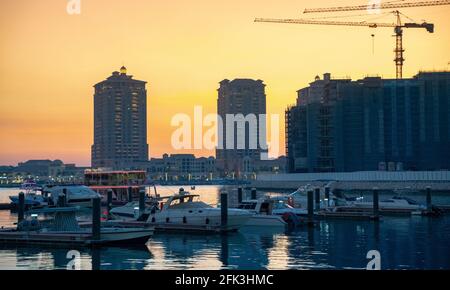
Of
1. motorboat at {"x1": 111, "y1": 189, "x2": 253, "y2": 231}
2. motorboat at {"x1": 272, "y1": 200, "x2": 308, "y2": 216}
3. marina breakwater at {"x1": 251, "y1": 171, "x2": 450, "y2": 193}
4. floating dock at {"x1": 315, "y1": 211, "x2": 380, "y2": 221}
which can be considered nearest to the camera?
motorboat at {"x1": 111, "y1": 189, "x2": 253, "y2": 231}

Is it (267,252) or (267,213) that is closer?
(267,252)

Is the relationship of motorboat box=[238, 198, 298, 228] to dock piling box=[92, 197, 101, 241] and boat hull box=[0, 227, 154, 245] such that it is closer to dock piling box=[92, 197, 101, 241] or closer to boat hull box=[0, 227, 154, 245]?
boat hull box=[0, 227, 154, 245]

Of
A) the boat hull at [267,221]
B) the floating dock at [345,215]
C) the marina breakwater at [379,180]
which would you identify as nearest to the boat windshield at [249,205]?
the boat hull at [267,221]

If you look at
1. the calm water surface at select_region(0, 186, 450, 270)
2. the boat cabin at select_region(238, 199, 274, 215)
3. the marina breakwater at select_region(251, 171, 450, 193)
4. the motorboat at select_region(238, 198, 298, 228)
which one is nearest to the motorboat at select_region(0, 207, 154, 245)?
the calm water surface at select_region(0, 186, 450, 270)

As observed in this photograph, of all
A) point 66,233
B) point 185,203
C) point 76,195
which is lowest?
point 66,233

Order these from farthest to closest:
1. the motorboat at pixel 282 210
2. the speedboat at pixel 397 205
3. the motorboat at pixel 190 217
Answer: the speedboat at pixel 397 205 < the motorboat at pixel 282 210 < the motorboat at pixel 190 217

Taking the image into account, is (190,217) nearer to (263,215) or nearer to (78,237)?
(263,215)

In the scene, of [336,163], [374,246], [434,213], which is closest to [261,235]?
[374,246]

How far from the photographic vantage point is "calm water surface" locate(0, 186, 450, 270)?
31.0 meters

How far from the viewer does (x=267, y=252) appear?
118ft

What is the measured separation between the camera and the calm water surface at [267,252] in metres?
31.0

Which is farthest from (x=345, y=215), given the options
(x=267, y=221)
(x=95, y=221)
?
(x=95, y=221)

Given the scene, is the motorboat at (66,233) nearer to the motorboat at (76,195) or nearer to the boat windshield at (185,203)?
the boat windshield at (185,203)
